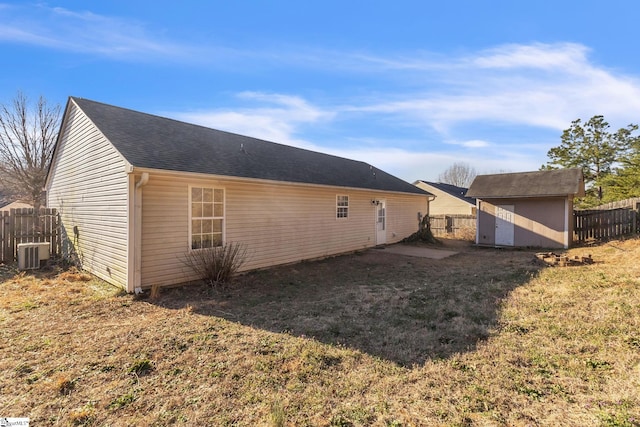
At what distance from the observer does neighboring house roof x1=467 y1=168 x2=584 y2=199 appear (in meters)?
12.7

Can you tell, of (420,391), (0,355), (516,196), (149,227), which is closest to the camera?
(420,391)

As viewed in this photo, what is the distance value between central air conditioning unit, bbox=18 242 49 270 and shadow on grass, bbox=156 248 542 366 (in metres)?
5.00

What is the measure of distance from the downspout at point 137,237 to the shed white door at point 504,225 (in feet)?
48.6

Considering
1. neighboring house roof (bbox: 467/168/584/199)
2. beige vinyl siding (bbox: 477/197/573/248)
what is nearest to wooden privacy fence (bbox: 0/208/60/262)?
neighboring house roof (bbox: 467/168/584/199)

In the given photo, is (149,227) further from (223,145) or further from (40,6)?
(40,6)

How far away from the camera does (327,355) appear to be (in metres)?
3.62

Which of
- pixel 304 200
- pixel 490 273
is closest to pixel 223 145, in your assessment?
pixel 304 200

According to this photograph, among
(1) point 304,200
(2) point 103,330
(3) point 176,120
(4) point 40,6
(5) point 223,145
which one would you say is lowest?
(2) point 103,330

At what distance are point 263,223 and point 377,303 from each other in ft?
14.1

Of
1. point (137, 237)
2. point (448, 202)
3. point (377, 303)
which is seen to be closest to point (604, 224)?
point (448, 202)

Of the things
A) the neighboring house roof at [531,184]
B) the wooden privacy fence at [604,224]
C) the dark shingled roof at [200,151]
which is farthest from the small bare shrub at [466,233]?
the dark shingled roof at [200,151]

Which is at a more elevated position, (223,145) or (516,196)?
(223,145)

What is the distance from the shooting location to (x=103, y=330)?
4.45m

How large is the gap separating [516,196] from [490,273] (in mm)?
7283
